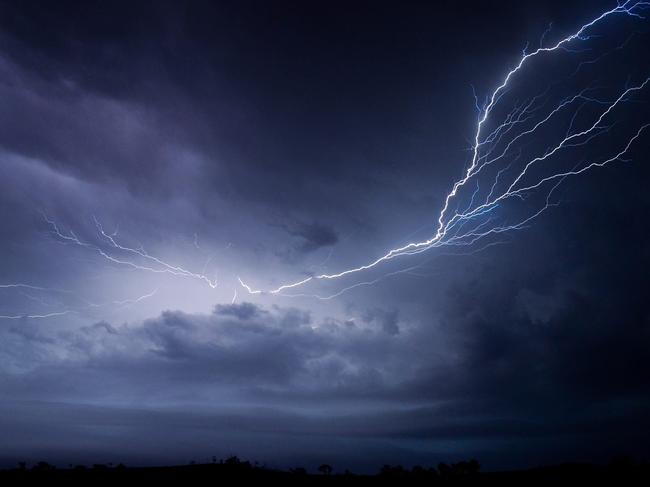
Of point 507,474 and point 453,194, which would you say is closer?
point 507,474

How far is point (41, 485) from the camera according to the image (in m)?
13.2

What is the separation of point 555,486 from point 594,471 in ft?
8.66

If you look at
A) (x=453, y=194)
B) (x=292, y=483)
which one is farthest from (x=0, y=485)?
(x=453, y=194)

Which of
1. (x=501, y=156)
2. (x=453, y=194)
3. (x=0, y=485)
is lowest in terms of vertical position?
(x=0, y=485)

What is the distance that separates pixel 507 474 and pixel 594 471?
2.79 meters

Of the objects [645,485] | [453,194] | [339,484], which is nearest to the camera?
[645,485]

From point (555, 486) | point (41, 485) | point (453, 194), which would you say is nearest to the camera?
point (555, 486)

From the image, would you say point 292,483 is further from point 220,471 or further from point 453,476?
point 453,476

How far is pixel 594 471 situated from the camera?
13797 mm

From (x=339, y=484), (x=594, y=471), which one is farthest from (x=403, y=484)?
(x=594, y=471)

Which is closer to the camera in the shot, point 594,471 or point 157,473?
point 594,471

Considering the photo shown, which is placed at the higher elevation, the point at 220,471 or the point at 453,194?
the point at 453,194

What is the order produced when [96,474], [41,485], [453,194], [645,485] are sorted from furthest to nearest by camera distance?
[453,194], [96,474], [41,485], [645,485]

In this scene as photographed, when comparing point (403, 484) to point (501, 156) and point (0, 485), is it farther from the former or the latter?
point (501, 156)
